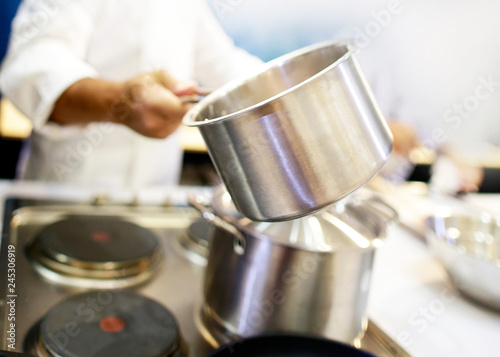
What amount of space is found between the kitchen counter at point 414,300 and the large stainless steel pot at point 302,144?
0.42m

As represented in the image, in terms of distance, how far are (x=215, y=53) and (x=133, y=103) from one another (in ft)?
2.39

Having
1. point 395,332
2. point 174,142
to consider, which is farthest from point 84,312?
point 174,142

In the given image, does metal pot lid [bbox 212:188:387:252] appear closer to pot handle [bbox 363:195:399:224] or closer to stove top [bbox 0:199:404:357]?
pot handle [bbox 363:195:399:224]

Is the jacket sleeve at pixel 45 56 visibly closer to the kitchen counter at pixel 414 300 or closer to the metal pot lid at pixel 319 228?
the kitchen counter at pixel 414 300

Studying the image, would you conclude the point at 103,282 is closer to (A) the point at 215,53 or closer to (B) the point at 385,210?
(B) the point at 385,210

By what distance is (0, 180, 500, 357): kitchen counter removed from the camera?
0.83m

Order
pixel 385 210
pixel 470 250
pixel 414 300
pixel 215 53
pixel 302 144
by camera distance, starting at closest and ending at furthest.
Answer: pixel 302 144 → pixel 385 210 → pixel 414 300 → pixel 470 250 → pixel 215 53

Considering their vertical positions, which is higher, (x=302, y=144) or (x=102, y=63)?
(x=302, y=144)

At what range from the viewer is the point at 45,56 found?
1.13 m

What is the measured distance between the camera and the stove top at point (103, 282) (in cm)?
66

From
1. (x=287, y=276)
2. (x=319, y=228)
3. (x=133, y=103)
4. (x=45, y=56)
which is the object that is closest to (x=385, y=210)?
(x=319, y=228)

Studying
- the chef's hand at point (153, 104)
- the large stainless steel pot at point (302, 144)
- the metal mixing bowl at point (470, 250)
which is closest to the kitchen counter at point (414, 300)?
the metal mixing bowl at point (470, 250)

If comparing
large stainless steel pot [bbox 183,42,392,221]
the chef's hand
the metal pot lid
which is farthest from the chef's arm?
large stainless steel pot [bbox 183,42,392,221]

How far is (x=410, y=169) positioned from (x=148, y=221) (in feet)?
7.41
